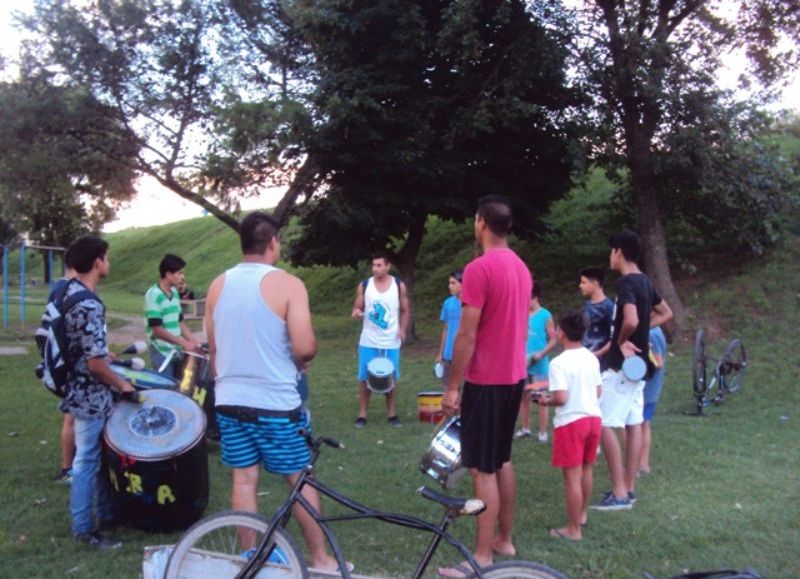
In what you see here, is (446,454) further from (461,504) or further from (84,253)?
(84,253)

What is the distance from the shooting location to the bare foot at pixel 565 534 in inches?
209

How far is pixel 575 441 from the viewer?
5.25 meters

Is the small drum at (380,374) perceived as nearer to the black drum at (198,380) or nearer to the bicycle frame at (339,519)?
the black drum at (198,380)

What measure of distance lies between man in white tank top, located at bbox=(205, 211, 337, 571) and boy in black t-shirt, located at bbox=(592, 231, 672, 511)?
8.29 ft

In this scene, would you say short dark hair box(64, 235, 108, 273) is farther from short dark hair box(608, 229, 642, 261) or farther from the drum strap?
short dark hair box(608, 229, 642, 261)

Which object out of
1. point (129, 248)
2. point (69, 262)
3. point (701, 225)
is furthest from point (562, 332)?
point (129, 248)

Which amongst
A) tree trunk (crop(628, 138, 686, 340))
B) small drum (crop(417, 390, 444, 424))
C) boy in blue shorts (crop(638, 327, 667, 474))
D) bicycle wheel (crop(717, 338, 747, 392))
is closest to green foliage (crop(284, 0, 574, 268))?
tree trunk (crop(628, 138, 686, 340))

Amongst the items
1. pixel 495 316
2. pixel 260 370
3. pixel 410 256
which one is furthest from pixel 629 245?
pixel 410 256

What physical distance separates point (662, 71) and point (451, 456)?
1120cm

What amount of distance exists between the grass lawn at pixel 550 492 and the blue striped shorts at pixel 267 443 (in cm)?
101

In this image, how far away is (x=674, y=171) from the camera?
1521 cm

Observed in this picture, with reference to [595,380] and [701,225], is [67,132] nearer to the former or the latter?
[701,225]

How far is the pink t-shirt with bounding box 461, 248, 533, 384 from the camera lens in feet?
15.2

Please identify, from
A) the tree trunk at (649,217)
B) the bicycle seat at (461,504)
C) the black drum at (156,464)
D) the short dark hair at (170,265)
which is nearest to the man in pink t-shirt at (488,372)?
the bicycle seat at (461,504)
